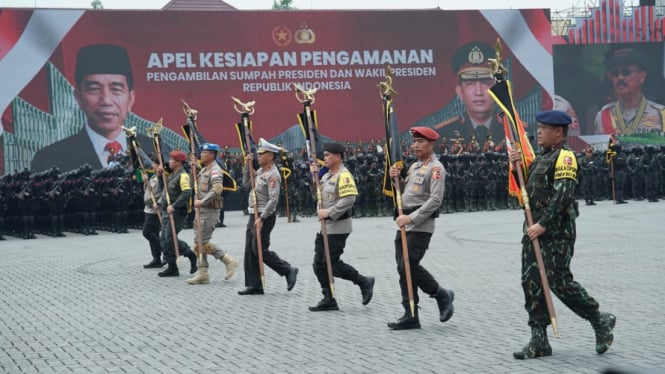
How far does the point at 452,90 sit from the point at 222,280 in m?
30.3

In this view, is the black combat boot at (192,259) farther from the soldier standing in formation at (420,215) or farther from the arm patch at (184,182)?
the soldier standing in formation at (420,215)

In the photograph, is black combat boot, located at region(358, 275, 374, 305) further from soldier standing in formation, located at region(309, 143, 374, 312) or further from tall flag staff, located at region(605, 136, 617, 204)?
tall flag staff, located at region(605, 136, 617, 204)

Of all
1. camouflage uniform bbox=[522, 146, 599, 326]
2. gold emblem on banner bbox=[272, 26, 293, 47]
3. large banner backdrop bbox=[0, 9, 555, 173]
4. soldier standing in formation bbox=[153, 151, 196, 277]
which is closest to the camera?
camouflage uniform bbox=[522, 146, 599, 326]

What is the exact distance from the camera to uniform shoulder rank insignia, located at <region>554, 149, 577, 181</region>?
22.9ft

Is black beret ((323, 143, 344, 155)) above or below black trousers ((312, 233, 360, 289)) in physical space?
above

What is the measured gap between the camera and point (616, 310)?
905 cm

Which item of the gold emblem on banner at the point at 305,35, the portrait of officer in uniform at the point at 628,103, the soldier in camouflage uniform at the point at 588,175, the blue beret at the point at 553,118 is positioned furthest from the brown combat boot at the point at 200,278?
the portrait of officer in uniform at the point at 628,103

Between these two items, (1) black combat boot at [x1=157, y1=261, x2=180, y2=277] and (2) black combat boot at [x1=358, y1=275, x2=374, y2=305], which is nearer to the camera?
(2) black combat boot at [x1=358, y1=275, x2=374, y2=305]

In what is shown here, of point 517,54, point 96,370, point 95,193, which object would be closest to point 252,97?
point 517,54

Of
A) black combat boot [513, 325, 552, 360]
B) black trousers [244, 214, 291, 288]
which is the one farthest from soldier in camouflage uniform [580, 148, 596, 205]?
black combat boot [513, 325, 552, 360]

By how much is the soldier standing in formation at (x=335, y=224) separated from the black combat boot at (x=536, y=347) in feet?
10.0

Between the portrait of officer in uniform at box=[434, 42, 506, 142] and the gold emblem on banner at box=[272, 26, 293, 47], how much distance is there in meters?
7.08

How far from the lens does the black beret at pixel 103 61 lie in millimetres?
38219

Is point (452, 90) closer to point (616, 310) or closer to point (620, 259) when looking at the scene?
point (620, 259)
